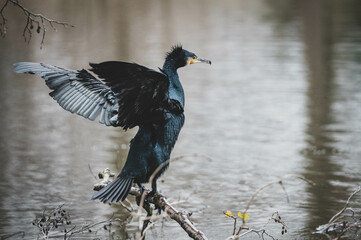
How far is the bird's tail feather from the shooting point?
4918 mm

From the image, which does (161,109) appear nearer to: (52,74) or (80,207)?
(52,74)

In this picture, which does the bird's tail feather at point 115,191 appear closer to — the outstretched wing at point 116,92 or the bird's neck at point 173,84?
the outstretched wing at point 116,92

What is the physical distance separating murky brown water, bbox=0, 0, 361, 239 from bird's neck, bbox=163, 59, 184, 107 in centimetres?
136

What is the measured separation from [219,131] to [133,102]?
5.75 meters

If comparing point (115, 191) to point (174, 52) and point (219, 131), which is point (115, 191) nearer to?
point (174, 52)

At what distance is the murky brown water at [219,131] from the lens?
7012mm

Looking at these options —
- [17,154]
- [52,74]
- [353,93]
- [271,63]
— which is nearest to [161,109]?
[52,74]

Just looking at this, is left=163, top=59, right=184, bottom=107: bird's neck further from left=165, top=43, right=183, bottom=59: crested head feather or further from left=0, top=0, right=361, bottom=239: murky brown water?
left=0, top=0, right=361, bottom=239: murky brown water

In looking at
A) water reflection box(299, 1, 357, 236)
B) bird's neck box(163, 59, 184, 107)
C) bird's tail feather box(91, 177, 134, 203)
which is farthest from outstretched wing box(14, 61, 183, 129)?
water reflection box(299, 1, 357, 236)

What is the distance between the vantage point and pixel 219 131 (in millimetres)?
10414

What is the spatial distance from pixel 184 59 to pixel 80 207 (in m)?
2.19

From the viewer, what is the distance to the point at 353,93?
13102 millimetres

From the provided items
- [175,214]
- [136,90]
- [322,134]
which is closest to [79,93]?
[136,90]

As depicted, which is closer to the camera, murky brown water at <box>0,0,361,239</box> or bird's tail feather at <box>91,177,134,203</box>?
bird's tail feather at <box>91,177,134,203</box>
